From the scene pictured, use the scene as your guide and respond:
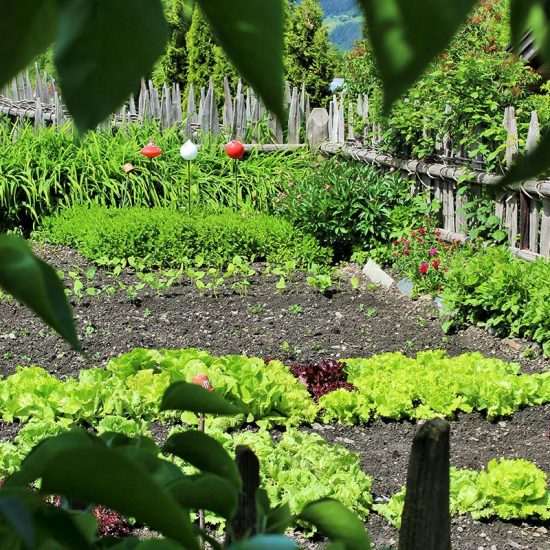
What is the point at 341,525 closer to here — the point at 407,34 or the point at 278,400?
the point at 407,34

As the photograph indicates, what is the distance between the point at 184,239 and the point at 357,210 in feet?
5.53

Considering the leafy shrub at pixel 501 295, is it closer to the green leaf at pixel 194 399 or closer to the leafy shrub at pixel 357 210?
the leafy shrub at pixel 357 210

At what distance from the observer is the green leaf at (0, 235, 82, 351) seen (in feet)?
0.93

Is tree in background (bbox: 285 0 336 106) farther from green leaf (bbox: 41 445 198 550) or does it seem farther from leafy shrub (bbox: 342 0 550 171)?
green leaf (bbox: 41 445 198 550)

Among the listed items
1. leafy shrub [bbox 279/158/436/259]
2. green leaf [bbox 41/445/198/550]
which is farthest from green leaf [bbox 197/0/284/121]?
leafy shrub [bbox 279/158/436/259]

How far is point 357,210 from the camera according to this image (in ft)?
26.7

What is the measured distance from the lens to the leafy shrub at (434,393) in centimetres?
455

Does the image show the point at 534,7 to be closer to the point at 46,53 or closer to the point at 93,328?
the point at 46,53

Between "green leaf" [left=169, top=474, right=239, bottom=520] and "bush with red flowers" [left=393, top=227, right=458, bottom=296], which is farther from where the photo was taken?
"bush with red flowers" [left=393, top=227, right=458, bottom=296]

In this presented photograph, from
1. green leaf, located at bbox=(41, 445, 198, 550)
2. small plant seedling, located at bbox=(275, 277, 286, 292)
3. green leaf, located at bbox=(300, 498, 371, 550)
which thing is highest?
green leaf, located at bbox=(41, 445, 198, 550)

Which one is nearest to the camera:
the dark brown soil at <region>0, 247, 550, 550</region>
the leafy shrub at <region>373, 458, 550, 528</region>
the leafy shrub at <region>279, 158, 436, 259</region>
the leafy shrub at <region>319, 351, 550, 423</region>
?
the leafy shrub at <region>373, 458, 550, 528</region>

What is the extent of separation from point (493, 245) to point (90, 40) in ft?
23.7

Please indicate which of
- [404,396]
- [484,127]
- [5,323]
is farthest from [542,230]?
[5,323]

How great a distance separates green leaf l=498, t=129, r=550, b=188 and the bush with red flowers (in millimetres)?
6677
